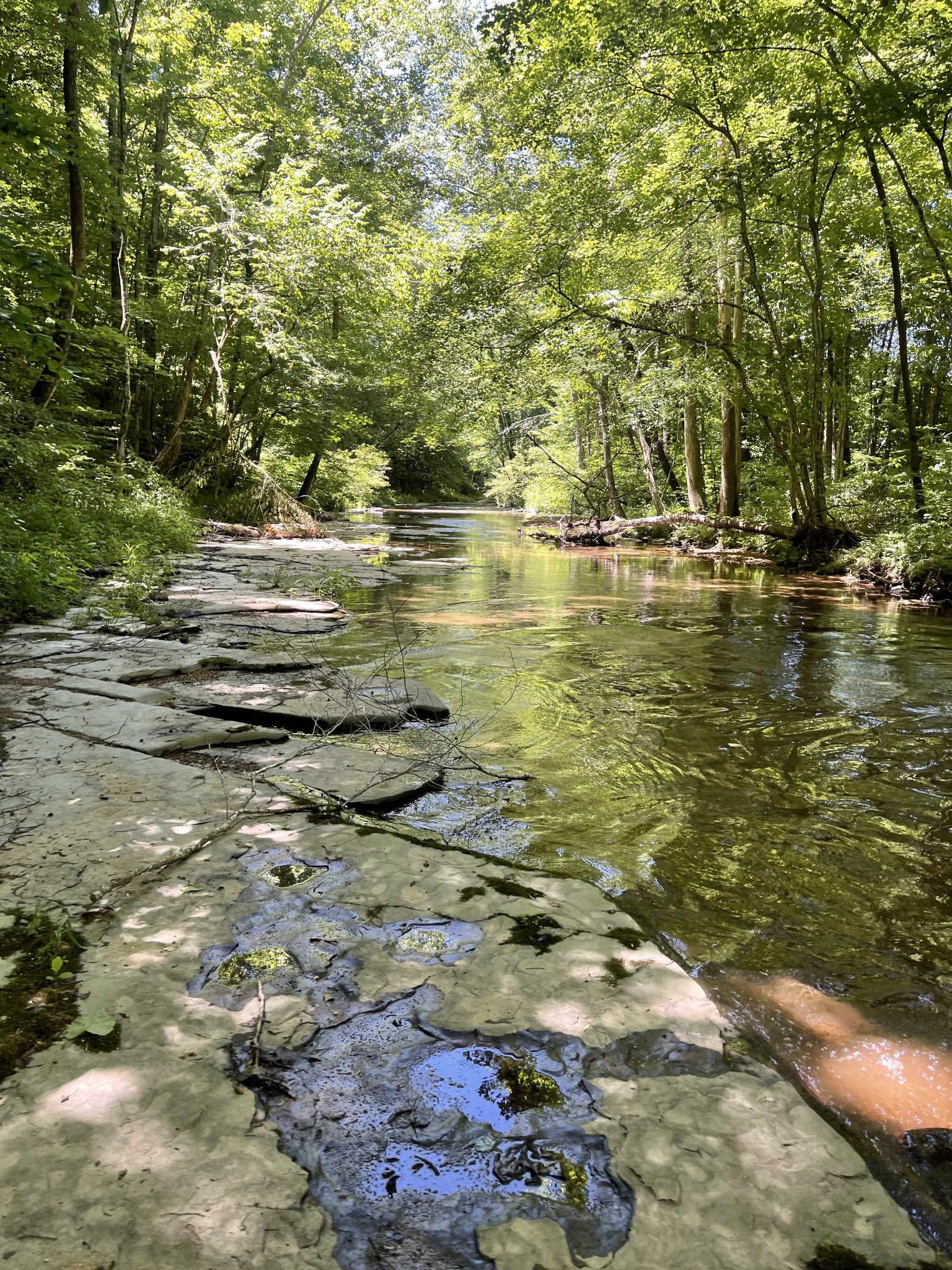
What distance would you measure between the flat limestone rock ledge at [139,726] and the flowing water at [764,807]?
1054 millimetres

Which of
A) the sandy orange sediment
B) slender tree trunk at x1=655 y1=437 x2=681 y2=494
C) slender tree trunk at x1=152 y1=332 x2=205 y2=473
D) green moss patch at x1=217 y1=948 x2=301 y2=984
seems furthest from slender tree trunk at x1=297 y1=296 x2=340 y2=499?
the sandy orange sediment

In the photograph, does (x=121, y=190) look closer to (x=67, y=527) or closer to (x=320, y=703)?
(x=67, y=527)

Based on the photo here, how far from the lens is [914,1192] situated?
4.02 feet

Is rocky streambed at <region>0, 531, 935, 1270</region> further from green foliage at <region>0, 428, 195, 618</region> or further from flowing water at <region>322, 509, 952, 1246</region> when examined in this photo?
green foliage at <region>0, 428, 195, 618</region>

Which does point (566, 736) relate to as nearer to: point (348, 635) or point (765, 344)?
point (348, 635)

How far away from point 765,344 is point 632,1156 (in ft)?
48.3

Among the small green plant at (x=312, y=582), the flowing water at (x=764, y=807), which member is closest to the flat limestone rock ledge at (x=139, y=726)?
the flowing water at (x=764, y=807)

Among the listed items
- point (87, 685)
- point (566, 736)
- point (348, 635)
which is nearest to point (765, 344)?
point (348, 635)

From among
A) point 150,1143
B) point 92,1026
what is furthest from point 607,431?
point 150,1143

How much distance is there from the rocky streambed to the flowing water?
0.29 meters

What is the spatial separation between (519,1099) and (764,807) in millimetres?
2098

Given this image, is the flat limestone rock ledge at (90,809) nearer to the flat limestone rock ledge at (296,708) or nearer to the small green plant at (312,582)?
the flat limestone rock ledge at (296,708)

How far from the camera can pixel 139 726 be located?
3.20 metres

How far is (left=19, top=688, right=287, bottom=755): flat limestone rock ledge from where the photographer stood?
3039 millimetres
